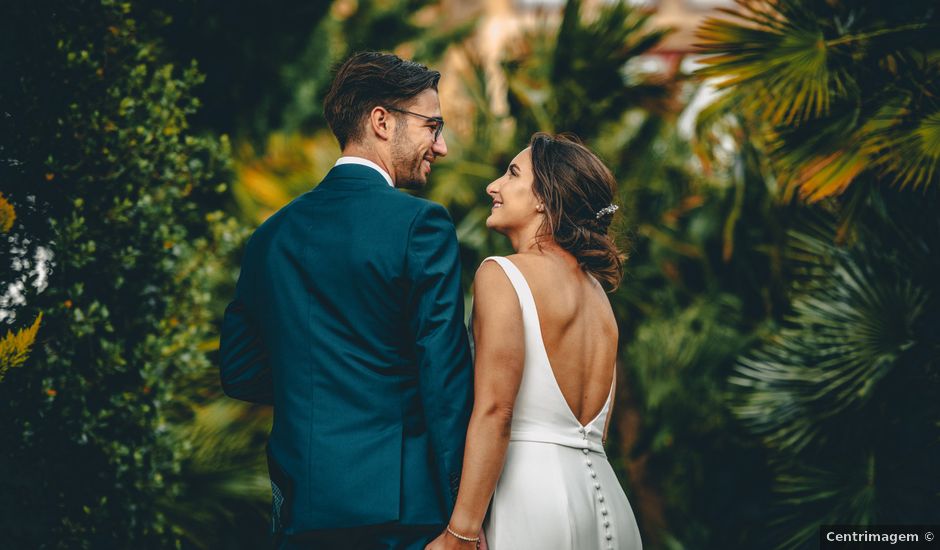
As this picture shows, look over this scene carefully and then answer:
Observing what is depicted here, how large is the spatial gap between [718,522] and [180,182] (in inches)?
169

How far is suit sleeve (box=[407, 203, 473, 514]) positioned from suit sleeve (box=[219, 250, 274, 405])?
22.9 inches

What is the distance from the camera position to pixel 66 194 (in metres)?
3.45

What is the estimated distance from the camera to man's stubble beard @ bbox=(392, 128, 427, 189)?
8.41 ft

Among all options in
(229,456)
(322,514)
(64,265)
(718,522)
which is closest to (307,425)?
(322,514)

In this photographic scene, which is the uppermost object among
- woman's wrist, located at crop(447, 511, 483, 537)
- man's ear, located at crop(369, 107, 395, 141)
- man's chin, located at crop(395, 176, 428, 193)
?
man's ear, located at crop(369, 107, 395, 141)

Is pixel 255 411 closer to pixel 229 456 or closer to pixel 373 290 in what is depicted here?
pixel 229 456

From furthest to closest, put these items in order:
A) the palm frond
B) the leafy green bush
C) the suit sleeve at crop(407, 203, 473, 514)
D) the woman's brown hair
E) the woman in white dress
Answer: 1. the palm frond
2. the leafy green bush
3. the woman's brown hair
4. the woman in white dress
5. the suit sleeve at crop(407, 203, 473, 514)

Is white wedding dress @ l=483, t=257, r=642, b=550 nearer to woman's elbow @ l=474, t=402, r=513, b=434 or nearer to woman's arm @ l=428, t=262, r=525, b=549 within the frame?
woman's arm @ l=428, t=262, r=525, b=549

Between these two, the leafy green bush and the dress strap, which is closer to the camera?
the dress strap

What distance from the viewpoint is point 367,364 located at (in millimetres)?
2301

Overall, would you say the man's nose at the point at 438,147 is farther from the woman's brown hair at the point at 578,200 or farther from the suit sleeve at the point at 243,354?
the suit sleeve at the point at 243,354

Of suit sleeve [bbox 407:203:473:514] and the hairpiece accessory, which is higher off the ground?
the hairpiece accessory

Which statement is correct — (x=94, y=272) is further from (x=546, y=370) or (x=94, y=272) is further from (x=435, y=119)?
(x=546, y=370)

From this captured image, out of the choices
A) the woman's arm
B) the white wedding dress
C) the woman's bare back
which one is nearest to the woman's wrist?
the woman's arm
